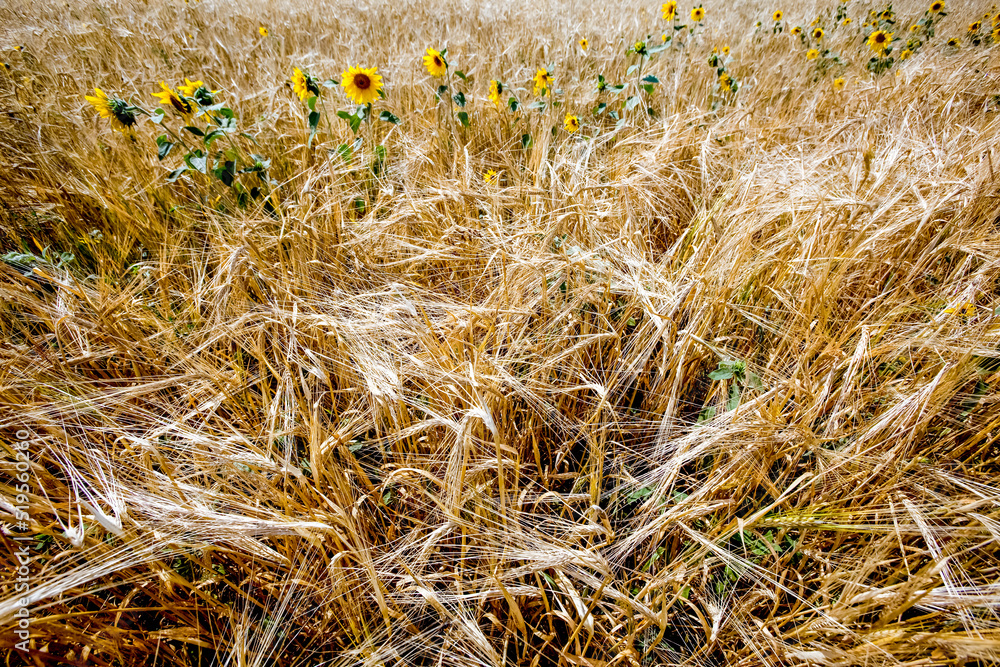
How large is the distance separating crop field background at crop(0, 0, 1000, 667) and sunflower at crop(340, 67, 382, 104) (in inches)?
0.5

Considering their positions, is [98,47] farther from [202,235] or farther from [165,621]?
[165,621]

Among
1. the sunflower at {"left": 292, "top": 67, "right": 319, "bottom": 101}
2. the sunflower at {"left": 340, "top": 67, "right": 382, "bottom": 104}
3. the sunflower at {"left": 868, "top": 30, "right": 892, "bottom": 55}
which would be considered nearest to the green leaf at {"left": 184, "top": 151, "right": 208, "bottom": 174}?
the sunflower at {"left": 292, "top": 67, "right": 319, "bottom": 101}

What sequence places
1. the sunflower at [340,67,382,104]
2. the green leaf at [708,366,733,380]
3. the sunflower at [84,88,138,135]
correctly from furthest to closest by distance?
the sunflower at [340,67,382,104] < the sunflower at [84,88,138,135] < the green leaf at [708,366,733,380]

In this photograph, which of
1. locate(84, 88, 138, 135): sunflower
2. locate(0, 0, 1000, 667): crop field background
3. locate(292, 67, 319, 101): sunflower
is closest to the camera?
locate(0, 0, 1000, 667): crop field background

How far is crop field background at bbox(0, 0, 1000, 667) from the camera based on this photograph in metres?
0.65

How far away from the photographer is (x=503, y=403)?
0.85 m

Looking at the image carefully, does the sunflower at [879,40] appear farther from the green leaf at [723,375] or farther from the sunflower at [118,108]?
the sunflower at [118,108]

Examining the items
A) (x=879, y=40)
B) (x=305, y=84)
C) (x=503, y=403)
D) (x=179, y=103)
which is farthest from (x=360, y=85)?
(x=879, y=40)

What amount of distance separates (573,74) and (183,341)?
2.88m

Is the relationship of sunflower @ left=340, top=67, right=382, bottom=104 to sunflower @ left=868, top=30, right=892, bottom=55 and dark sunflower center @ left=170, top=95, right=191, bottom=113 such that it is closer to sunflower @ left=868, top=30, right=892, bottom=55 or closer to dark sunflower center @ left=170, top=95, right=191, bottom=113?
dark sunflower center @ left=170, top=95, right=191, bottom=113

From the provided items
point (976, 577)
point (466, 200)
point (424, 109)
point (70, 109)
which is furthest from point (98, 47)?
point (976, 577)

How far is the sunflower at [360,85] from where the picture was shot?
1.70 meters

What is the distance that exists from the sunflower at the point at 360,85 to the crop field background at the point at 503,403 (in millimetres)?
12

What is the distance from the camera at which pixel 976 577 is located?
2.20 ft
